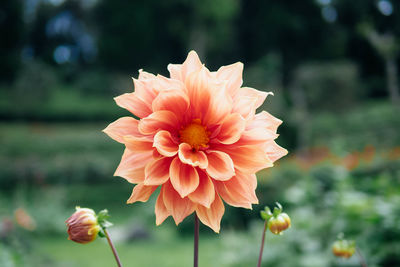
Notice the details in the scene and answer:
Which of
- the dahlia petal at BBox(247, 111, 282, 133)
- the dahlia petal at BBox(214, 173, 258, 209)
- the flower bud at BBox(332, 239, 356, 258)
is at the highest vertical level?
the dahlia petal at BBox(247, 111, 282, 133)

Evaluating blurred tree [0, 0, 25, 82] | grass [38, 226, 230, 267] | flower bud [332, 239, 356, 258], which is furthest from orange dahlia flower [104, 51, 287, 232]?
blurred tree [0, 0, 25, 82]

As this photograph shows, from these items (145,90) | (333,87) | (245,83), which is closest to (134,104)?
(145,90)

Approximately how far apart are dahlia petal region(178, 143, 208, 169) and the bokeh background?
1557 millimetres

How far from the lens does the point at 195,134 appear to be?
0.82 meters

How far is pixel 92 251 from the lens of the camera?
5.39 m

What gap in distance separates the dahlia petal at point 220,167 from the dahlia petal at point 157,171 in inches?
3.4

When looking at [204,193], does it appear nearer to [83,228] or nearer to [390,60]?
[83,228]

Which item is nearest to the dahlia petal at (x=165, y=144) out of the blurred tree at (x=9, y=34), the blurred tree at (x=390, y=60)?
the blurred tree at (x=390, y=60)

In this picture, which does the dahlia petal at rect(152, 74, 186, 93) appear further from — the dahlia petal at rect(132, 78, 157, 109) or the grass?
the grass

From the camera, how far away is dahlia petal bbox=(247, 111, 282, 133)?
0.80 meters

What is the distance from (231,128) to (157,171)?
0.17 m

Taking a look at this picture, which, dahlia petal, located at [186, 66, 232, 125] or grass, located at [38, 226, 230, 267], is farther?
grass, located at [38, 226, 230, 267]

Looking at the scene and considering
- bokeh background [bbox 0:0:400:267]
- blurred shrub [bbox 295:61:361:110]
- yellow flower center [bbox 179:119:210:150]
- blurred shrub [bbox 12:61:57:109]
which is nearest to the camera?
yellow flower center [bbox 179:119:210:150]

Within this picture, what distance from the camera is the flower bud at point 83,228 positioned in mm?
738
